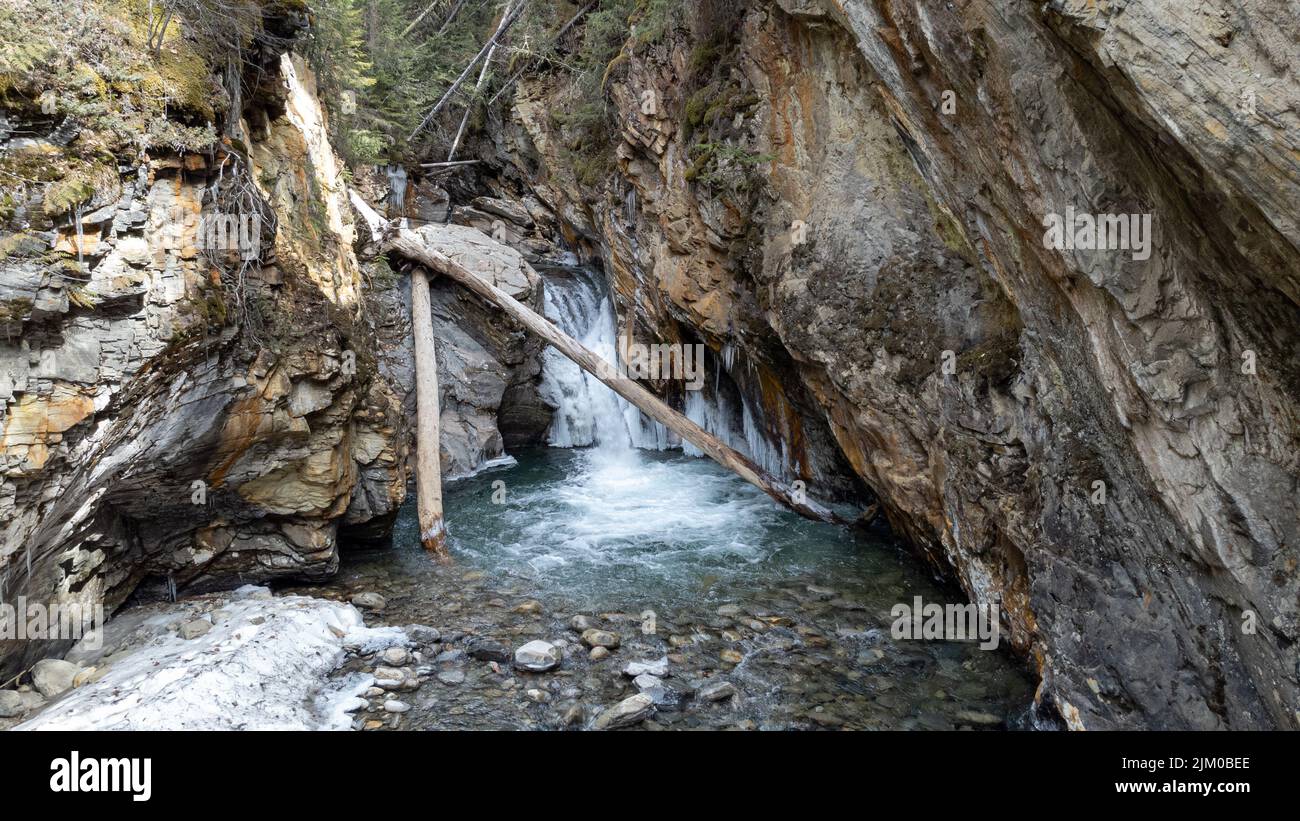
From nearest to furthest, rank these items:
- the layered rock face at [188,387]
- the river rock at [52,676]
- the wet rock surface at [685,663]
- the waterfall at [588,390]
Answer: the layered rock face at [188,387]
the river rock at [52,676]
the wet rock surface at [685,663]
the waterfall at [588,390]

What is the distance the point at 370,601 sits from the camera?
24.4 feet

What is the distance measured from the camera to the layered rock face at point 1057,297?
3.42 meters

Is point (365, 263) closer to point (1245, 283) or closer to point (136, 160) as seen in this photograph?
point (136, 160)

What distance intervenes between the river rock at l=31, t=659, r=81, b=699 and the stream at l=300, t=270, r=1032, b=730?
1.94 meters

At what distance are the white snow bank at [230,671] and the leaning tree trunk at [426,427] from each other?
2024 mm

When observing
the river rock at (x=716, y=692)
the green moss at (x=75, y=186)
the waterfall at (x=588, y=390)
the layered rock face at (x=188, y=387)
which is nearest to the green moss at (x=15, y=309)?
the layered rock face at (x=188, y=387)

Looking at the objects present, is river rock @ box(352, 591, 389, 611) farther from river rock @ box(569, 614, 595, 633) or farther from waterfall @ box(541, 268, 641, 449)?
waterfall @ box(541, 268, 641, 449)

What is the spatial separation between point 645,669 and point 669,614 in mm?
1147

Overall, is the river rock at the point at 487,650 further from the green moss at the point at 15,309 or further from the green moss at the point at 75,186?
the green moss at the point at 75,186

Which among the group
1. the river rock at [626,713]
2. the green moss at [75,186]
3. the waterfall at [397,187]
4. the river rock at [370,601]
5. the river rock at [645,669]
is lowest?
the river rock at [626,713]

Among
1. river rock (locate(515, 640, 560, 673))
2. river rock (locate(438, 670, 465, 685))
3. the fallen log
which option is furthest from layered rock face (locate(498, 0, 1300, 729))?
river rock (locate(438, 670, 465, 685))

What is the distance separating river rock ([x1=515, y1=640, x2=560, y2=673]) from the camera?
624 cm

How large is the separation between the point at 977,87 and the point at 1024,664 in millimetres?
4497

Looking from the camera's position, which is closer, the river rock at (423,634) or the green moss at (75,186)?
the green moss at (75,186)
